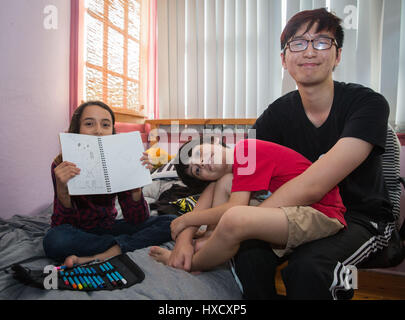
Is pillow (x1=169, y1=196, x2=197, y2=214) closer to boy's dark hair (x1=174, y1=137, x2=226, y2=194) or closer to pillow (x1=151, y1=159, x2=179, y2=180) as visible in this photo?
boy's dark hair (x1=174, y1=137, x2=226, y2=194)

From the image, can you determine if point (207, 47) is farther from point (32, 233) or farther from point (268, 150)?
point (32, 233)

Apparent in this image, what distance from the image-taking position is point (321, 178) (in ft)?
2.43

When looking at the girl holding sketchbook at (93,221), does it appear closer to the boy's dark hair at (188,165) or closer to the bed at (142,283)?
the bed at (142,283)

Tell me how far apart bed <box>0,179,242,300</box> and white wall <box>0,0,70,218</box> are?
543mm

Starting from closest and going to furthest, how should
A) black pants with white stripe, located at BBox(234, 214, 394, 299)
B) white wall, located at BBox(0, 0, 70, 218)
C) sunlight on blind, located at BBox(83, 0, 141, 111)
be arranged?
black pants with white stripe, located at BBox(234, 214, 394, 299)
white wall, located at BBox(0, 0, 70, 218)
sunlight on blind, located at BBox(83, 0, 141, 111)

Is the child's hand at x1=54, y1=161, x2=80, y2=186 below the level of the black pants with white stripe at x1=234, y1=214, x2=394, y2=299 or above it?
above

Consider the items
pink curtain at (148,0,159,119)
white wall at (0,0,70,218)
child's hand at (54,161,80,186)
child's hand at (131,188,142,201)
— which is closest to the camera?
child's hand at (54,161,80,186)

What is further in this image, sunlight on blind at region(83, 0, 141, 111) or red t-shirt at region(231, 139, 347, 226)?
sunlight on blind at region(83, 0, 141, 111)

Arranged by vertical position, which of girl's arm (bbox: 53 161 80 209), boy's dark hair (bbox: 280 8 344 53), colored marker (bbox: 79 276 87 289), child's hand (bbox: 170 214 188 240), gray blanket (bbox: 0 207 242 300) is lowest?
gray blanket (bbox: 0 207 242 300)

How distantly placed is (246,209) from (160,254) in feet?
1.16

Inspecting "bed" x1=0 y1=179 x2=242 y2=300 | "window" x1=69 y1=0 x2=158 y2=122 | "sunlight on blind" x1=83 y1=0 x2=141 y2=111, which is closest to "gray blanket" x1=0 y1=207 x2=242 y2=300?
"bed" x1=0 y1=179 x2=242 y2=300

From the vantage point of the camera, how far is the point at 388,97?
74.8 inches

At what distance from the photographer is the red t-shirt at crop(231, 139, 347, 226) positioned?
2.59 feet

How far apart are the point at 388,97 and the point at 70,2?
2.29 meters
